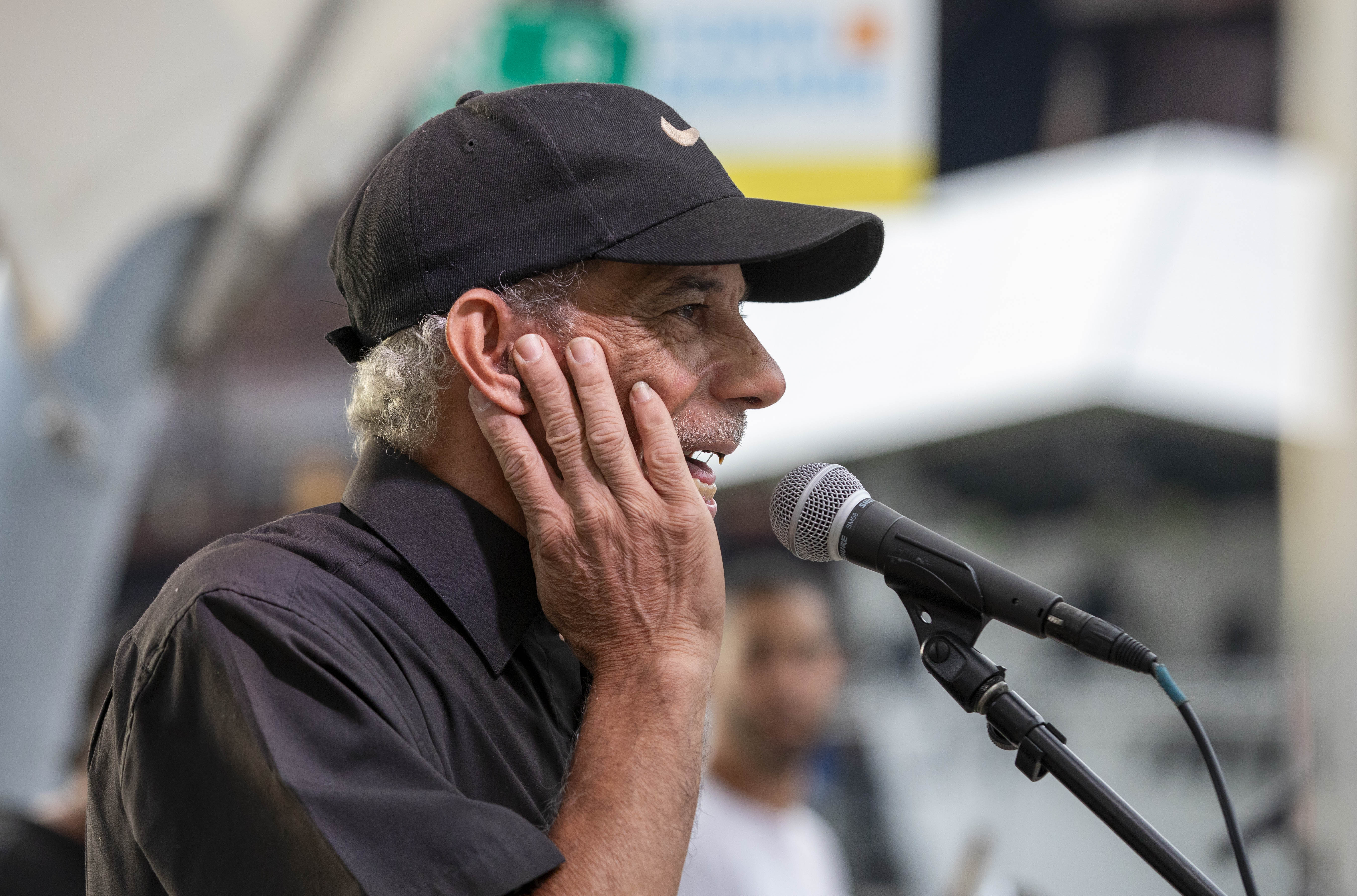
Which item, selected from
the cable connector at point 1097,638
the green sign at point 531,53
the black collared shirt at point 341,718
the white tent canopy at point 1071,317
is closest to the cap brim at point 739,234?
the black collared shirt at point 341,718

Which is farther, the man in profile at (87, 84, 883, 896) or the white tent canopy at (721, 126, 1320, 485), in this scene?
the white tent canopy at (721, 126, 1320, 485)

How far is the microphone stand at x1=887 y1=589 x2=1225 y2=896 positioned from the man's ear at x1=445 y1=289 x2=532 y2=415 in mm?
467

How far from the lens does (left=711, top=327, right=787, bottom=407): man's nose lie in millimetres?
1430

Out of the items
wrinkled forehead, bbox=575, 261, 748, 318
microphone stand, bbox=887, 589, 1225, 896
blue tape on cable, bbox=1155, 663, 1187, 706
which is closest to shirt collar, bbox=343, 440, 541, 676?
wrinkled forehead, bbox=575, 261, 748, 318

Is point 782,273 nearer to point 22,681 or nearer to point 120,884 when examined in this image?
point 120,884

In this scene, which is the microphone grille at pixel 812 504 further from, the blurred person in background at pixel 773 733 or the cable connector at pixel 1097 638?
the blurred person in background at pixel 773 733

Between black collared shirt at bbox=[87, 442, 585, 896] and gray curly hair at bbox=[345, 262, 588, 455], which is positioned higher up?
gray curly hair at bbox=[345, 262, 588, 455]

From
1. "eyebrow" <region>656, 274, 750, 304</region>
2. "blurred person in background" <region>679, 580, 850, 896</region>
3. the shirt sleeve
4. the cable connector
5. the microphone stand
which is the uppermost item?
"eyebrow" <region>656, 274, 750, 304</region>

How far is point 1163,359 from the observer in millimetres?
9062

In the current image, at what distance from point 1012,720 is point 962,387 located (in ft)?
27.2

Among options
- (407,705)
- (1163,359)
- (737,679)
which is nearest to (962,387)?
(1163,359)

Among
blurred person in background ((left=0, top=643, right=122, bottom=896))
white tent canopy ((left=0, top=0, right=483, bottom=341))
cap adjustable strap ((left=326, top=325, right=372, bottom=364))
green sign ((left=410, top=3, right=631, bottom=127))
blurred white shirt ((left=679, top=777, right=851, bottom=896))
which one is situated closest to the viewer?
cap adjustable strap ((left=326, top=325, right=372, bottom=364))

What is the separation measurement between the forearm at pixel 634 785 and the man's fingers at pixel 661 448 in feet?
0.61

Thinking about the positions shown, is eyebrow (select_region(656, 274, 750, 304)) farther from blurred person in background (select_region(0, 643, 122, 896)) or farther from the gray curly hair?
blurred person in background (select_region(0, 643, 122, 896))
